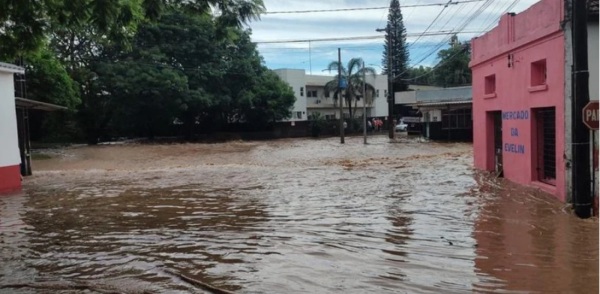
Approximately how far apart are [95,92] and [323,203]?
127 feet

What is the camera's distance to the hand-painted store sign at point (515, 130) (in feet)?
46.3

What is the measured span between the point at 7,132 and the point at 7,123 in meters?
0.26

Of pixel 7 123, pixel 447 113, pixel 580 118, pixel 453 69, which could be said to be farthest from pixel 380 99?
pixel 580 118

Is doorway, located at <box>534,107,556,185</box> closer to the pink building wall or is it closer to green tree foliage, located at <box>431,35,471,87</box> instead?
the pink building wall

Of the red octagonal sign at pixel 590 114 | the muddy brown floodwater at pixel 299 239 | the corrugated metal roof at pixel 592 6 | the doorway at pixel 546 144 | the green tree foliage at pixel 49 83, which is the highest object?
the green tree foliage at pixel 49 83

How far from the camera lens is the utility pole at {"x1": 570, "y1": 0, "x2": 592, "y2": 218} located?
967 cm

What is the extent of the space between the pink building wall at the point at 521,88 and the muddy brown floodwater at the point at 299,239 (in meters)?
0.77

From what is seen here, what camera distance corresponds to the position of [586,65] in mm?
9648

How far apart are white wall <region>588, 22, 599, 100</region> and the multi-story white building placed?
54.3 m

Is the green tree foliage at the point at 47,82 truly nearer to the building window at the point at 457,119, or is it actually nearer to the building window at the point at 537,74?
the building window at the point at 457,119

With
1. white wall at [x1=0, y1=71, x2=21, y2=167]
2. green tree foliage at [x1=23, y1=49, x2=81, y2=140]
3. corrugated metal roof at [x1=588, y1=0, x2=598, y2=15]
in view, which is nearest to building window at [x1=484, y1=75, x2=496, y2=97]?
corrugated metal roof at [x1=588, y1=0, x2=598, y2=15]

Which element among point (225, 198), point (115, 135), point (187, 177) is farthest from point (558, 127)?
point (115, 135)

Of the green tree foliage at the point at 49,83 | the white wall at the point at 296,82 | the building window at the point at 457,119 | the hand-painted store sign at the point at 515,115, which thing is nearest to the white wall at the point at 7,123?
the hand-painted store sign at the point at 515,115

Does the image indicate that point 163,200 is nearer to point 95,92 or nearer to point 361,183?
point 361,183
